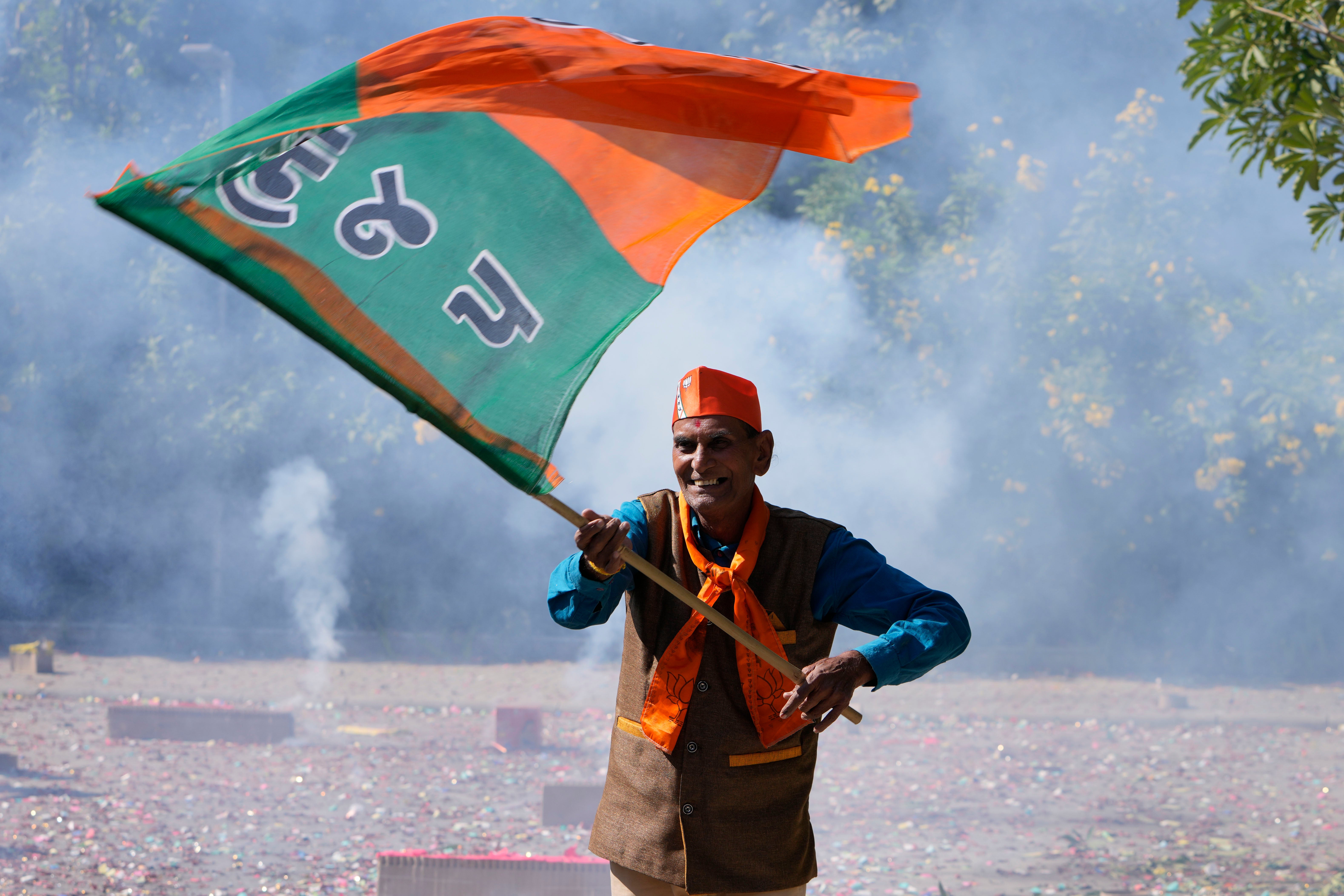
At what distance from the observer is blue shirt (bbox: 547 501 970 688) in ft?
5.52

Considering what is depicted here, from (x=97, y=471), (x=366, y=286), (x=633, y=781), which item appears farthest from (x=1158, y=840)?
(x=97, y=471)

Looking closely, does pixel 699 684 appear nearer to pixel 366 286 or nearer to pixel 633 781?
pixel 633 781

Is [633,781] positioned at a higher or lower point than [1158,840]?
higher

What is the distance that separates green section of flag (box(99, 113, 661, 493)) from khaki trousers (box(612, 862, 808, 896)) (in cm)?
66

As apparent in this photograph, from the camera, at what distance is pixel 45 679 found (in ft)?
28.2

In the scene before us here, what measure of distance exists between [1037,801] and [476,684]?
493 cm

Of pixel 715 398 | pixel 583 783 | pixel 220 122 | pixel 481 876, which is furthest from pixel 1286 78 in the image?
pixel 220 122

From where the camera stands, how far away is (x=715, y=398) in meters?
1.84

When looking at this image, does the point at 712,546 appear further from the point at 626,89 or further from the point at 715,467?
the point at 626,89

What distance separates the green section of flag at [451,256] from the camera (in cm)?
161

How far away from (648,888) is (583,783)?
14.0ft

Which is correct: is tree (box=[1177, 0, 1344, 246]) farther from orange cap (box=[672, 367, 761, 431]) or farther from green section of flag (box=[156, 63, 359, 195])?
green section of flag (box=[156, 63, 359, 195])

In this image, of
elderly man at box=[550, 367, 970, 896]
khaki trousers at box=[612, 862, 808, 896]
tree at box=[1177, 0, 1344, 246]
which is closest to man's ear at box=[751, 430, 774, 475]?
elderly man at box=[550, 367, 970, 896]

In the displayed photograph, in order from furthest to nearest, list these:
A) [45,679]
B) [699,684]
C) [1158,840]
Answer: [45,679] → [1158,840] → [699,684]
